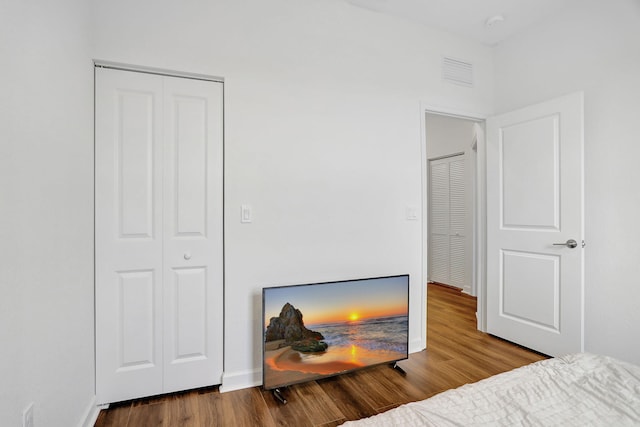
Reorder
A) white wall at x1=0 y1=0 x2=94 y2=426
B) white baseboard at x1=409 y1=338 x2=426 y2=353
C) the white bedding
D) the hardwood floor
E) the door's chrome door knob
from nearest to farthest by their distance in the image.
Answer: the white bedding, white wall at x1=0 y1=0 x2=94 y2=426, the hardwood floor, the door's chrome door knob, white baseboard at x1=409 y1=338 x2=426 y2=353

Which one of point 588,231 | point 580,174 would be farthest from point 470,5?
point 588,231

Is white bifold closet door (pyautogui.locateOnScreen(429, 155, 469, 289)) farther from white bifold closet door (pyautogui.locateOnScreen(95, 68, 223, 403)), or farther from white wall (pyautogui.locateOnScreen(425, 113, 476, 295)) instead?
white bifold closet door (pyautogui.locateOnScreen(95, 68, 223, 403))

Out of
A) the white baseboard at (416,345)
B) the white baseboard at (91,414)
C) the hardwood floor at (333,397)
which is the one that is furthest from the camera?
the white baseboard at (416,345)

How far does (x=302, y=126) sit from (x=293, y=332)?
4.70ft

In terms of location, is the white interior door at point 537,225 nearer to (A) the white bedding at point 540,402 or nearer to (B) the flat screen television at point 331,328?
(B) the flat screen television at point 331,328

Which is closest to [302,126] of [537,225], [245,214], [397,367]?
[245,214]

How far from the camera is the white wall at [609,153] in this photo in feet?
7.40

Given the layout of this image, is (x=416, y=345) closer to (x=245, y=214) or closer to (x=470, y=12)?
(x=245, y=214)

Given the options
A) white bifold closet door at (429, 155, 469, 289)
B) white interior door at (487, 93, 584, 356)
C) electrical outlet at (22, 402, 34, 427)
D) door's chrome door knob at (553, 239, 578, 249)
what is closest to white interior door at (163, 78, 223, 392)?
electrical outlet at (22, 402, 34, 427)

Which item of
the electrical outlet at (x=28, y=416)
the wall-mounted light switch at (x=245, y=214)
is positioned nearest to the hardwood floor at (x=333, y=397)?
the electrical outlet at (x=28, y=416)

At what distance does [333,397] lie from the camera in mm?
2002

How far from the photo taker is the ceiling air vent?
2.88m

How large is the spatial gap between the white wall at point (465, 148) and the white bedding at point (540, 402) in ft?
12.1

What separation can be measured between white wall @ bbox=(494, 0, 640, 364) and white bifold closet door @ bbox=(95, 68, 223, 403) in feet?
9.22
